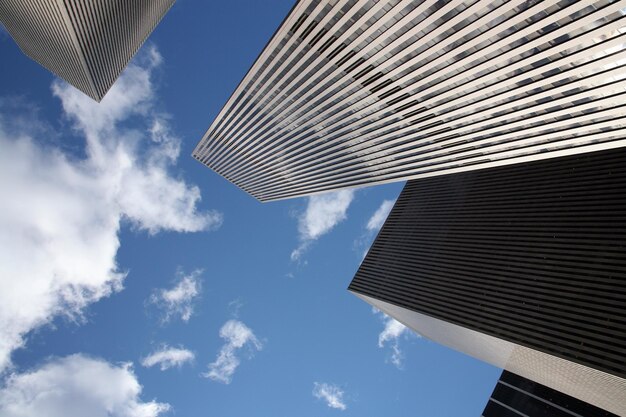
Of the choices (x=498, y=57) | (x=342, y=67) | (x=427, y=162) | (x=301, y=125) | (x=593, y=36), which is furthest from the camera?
(x=301, y=125)

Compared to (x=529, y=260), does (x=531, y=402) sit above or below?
below

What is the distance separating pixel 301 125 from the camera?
300 ft

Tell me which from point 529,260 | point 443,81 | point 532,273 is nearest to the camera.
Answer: point 443,81

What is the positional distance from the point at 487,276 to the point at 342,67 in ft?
198

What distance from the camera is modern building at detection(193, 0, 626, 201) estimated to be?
3944 centimetres

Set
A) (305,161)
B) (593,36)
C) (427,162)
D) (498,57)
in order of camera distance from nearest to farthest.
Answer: (593,36)
(498,57)
(427,162)
(305,161)

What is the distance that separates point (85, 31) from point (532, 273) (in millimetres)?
136404

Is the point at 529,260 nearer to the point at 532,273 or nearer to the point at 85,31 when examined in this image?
the point at 532,273

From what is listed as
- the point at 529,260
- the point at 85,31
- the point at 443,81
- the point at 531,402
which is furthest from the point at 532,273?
the point at 85,31

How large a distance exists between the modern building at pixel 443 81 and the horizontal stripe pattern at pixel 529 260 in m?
26.0

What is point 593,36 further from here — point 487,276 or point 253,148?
point 253,148

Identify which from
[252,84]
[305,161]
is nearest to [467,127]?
[252,84]

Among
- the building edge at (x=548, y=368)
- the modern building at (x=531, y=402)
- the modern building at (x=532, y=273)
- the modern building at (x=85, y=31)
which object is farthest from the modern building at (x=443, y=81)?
the modern building at (x=531, y=402)

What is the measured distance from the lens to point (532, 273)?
81.6 metres
